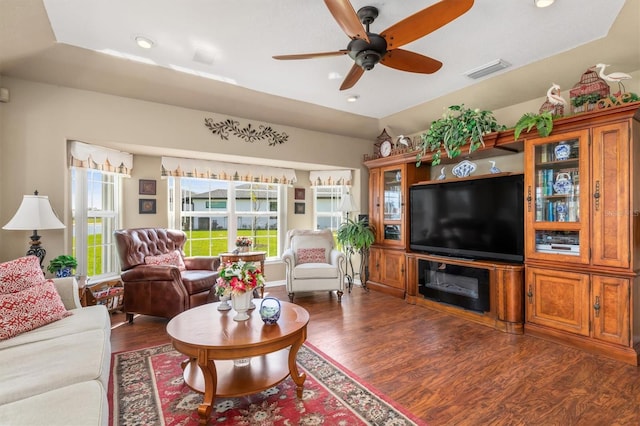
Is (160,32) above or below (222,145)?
above

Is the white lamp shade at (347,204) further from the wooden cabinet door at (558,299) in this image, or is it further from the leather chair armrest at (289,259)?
the wooden cabinet door at (558,299)

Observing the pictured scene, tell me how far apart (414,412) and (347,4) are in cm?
251

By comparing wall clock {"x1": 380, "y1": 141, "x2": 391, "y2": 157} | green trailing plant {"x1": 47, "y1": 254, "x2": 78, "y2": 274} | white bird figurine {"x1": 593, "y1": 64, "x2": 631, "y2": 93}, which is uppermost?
white bird figurine {"x1": 593, "y1": 64, "x2": 631, "y2": 93}

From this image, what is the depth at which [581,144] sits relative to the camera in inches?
114

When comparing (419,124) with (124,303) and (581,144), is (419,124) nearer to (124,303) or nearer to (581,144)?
(581,144)

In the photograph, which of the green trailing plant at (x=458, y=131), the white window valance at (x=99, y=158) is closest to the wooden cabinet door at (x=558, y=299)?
the green trailing plant at (x=458, y=131)

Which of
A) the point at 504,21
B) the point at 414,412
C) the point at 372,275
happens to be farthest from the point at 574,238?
the point at 372,275

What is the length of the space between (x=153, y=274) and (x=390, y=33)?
3.34 meters

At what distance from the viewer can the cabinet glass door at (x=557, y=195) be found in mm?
2943

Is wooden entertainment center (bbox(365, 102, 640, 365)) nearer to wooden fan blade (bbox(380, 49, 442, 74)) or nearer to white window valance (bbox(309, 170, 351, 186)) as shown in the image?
wooden fan blade (bbox(380, 49, 442, 74))

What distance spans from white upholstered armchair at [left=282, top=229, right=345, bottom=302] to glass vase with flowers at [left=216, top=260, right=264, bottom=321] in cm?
204

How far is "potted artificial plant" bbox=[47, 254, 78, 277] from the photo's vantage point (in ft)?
9.67

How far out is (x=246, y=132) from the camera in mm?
4387

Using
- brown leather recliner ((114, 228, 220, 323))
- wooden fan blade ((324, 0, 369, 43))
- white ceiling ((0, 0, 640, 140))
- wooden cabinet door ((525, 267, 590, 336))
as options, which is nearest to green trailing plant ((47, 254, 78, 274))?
brown leather recliner ((114, 228, 220, 323))
